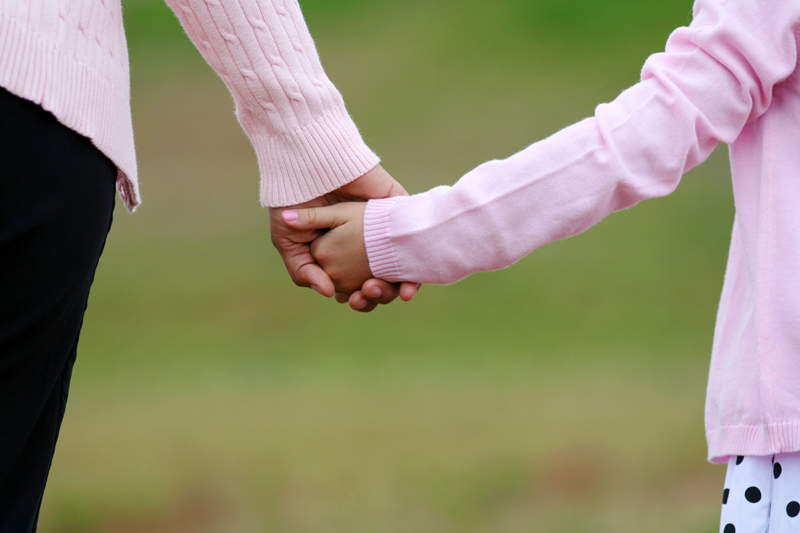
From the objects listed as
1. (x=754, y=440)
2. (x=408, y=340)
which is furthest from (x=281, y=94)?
(x=408, y=340)

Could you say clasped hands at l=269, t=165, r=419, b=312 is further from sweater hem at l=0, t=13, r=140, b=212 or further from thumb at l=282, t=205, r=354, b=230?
sweater hem at l=0, t=13, r=140, b=212

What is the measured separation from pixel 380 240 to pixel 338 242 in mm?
70

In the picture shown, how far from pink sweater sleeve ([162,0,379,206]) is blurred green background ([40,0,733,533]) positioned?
175 centimetres

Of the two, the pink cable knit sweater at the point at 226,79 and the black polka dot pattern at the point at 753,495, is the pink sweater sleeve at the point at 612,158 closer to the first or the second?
the pink cable knit sweater at the point at 226,79

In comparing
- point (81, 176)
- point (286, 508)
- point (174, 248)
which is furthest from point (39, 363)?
point (174, 248)

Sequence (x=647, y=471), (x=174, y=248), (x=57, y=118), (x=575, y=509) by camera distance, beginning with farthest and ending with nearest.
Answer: (x=174, y=248)
(x=647, y=471)
(x=575, y=509)
(x=57, y=118)

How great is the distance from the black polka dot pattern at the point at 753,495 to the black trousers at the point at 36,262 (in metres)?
0.71

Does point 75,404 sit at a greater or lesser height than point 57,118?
lesser

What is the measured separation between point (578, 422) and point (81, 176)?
263cm

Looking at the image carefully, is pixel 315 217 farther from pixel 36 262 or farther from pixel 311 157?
pixel 36 262

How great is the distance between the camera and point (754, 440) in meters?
0.82

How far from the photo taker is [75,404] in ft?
11.1

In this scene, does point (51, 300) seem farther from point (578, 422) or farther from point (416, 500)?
point (578, 422)

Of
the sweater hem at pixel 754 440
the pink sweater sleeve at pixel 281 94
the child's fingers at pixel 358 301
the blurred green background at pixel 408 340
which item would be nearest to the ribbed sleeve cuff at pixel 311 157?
the pink sweater sleeve at pixel 281 94
